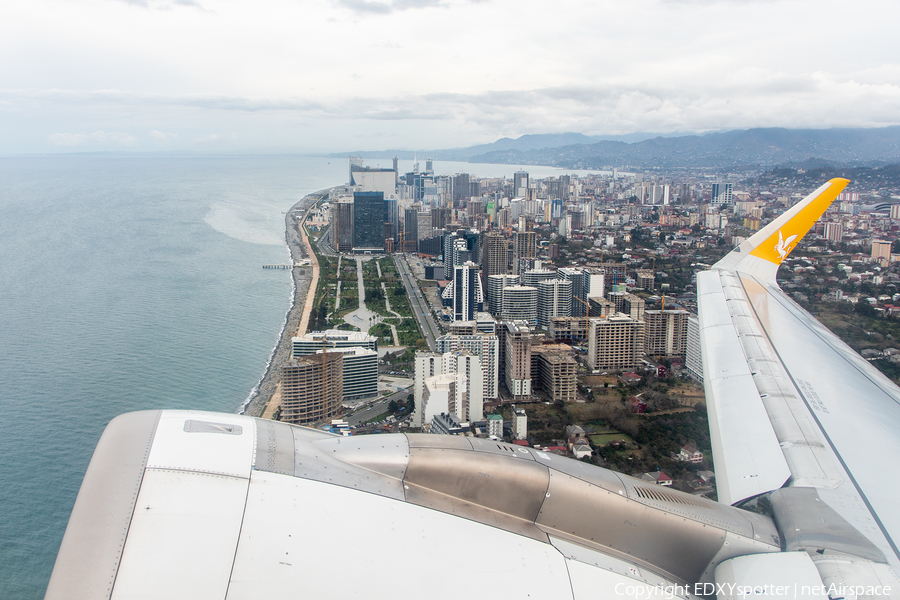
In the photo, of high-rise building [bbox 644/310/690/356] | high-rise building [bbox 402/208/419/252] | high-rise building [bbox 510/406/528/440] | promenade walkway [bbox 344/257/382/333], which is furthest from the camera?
high-rise building [bbox 402/208/419/252]

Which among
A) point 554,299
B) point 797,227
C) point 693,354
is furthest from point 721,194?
point 797,227

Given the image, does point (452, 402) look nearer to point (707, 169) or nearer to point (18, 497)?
point (18, 497)

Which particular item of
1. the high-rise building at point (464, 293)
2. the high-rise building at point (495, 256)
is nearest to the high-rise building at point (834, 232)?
the high-rise building at point (495, 256)

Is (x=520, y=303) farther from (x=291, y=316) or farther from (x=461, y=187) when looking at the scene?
(x=461, y=187)

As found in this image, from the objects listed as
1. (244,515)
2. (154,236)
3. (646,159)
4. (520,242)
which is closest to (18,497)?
(244,515)

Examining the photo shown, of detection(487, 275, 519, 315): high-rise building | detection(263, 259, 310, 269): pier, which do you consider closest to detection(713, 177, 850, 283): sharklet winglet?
detection(487, 275, 519, 315): high-rise building

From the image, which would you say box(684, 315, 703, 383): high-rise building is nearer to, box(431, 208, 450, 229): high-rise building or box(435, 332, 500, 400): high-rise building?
box(435, 332, 500, 400): high-rise building
